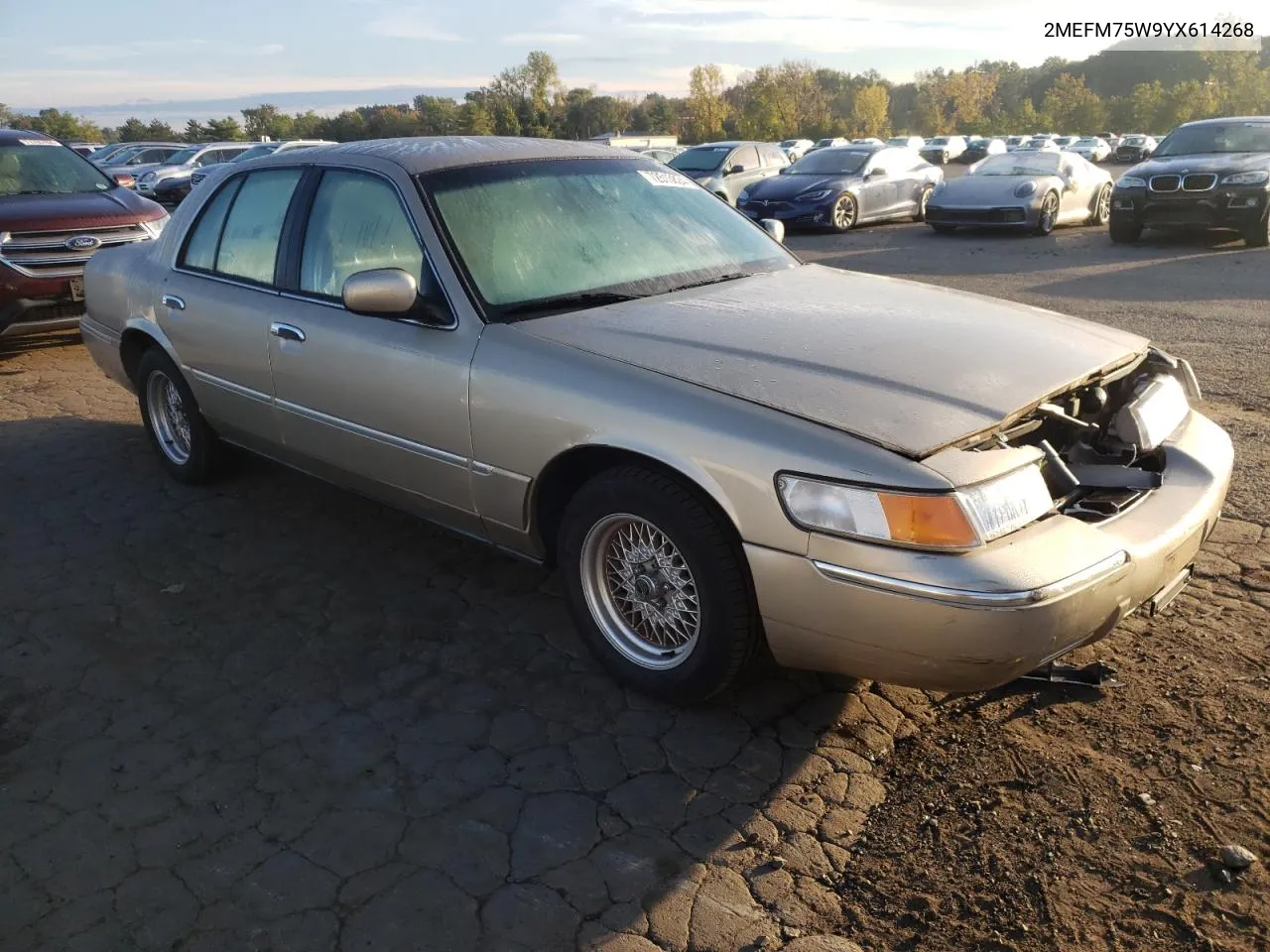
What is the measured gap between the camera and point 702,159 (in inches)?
702

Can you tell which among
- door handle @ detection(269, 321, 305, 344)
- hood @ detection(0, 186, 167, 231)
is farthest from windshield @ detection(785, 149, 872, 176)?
door handle @ detection(269, 321, 305, 344)

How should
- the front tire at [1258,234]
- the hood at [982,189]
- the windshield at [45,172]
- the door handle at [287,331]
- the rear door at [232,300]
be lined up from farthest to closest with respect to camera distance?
the hood at [982,189]
the front tire at [1258,234]
the windshield at [45,172]
the rear door at [232,300]
the door handle at [287,331]

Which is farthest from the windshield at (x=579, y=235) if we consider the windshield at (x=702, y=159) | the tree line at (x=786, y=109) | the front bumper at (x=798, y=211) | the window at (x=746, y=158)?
the tree line at (x=786, y=109)

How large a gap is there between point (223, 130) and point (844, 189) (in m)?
53.3

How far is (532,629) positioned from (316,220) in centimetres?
186

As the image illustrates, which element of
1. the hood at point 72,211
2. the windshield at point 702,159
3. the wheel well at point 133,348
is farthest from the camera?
the windshield at point 702,159

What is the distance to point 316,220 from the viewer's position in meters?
4.01

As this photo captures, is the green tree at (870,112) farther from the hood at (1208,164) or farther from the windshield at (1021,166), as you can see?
the hood at (1208,164)

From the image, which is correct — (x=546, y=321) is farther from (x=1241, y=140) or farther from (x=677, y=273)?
(x=1241, y=140)

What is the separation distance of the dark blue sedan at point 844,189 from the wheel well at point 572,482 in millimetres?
12533

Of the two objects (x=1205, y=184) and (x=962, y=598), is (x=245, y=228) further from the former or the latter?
(x=1205, y=184)

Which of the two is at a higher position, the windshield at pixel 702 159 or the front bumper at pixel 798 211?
the windshield at pixel 702 159

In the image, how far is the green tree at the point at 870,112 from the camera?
7125 cm

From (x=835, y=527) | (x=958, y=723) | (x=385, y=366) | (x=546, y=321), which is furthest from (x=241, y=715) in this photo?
(x=958, y=723)
